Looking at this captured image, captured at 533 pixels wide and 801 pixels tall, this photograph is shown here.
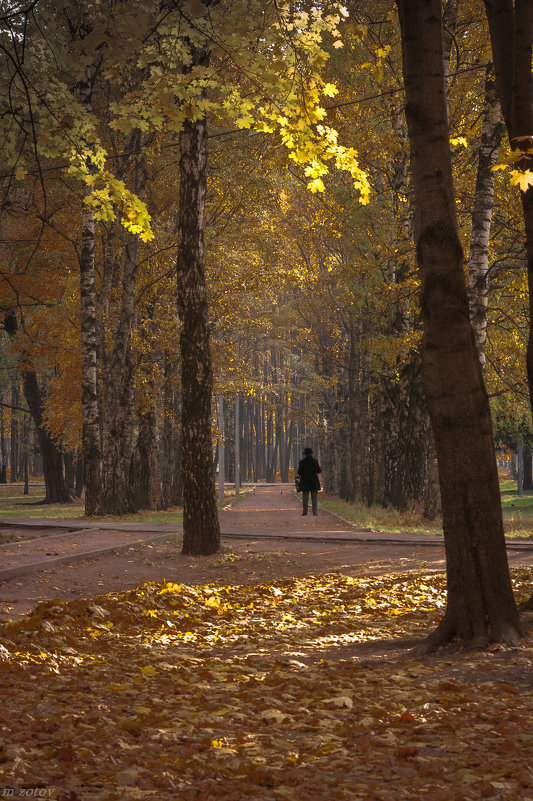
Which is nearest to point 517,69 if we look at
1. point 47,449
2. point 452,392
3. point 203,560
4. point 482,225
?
point 452,392

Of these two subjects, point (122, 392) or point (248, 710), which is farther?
point (122, 392)

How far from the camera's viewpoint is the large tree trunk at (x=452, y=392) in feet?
22.8

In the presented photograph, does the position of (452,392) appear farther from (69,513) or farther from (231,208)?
(69,513)

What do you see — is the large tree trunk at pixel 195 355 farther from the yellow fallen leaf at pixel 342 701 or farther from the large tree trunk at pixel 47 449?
the large tree trunk at pixel 47 449

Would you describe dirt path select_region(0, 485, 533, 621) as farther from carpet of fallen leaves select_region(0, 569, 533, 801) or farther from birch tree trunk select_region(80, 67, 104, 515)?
birch tree trunk select_region(80, 67, 104, 515)

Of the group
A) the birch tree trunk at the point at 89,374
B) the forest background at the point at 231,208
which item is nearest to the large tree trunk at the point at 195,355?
the forest background at the point at 231,208

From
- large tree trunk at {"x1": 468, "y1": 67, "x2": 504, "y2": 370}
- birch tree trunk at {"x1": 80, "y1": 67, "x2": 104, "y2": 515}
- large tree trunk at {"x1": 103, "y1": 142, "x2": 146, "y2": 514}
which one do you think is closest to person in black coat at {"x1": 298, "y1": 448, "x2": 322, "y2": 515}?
large tree trunk at {"x1": 103, "y1": 142, "x2": 146, "y2": 514}

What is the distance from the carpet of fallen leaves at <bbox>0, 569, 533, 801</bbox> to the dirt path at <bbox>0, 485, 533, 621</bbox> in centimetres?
174

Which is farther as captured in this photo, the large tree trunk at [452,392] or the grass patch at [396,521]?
the grass patch at [396,521]

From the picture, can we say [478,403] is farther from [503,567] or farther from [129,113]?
[129,113]

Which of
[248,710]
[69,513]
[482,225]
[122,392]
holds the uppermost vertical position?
[482,225]

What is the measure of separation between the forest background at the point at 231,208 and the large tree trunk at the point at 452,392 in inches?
72.1

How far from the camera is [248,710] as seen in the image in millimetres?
5527

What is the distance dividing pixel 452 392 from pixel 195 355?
22.3ft
